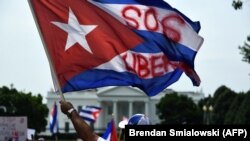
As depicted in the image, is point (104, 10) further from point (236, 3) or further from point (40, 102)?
point (40, 102)

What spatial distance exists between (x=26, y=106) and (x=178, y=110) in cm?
3724

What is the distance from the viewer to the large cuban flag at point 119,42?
8.80 meters

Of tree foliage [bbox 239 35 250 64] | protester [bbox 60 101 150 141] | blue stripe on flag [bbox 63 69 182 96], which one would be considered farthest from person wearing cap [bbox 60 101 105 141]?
tree foliage [bbox 239 35 250 64]

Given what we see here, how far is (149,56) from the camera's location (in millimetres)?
9477

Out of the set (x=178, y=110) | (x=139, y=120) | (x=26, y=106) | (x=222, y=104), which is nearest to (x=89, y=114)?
(x=139, y=120)

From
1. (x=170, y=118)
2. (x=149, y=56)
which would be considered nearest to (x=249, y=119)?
(x=170, y=118)

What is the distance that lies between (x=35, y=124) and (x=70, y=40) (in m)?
96.2

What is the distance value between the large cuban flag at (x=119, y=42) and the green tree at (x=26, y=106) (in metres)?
93.1

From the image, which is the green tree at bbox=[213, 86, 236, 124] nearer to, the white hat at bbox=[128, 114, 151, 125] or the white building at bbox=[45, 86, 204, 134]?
the white building at bbox=[45, 86, 204, 134]

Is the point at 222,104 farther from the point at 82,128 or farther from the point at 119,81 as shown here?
the point at 82,128

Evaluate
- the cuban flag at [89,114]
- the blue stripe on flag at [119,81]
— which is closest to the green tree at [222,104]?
the cuban flag at [89,114]

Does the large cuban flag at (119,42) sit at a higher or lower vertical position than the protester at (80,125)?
higher

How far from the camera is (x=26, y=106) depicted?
104 meters

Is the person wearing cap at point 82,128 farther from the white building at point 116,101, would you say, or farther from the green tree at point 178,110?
the white building at point 116,101
